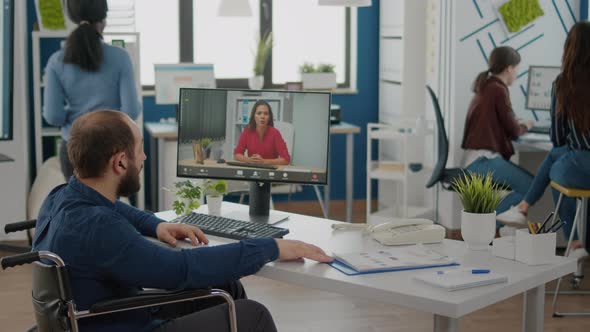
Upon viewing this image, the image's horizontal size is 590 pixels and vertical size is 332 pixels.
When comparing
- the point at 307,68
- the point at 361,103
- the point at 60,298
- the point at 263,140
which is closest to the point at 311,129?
the point at 263,140

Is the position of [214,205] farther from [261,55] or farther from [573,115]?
[261,55]

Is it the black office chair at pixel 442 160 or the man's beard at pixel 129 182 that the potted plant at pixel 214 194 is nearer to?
the man's beard at pixel 129 182


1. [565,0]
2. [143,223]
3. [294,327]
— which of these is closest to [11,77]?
[294,327]

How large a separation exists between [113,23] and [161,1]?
49 cm

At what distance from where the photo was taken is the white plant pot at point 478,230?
2.58m

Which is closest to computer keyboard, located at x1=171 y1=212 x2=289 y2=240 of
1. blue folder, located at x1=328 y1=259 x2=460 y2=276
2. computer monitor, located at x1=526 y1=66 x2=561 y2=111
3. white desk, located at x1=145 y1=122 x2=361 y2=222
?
blue folder, located at x1=328 y1=259 x2=460 y2=276

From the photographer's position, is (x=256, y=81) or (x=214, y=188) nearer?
(x=214, y=188)

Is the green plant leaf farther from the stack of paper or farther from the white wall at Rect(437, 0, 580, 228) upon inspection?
the stack of paper

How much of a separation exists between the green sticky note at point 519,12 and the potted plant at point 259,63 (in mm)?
1666

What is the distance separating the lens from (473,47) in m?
5.60

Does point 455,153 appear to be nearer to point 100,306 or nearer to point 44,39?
point 44,39

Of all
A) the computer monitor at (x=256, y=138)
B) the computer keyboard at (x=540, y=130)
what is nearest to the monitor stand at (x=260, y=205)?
the computer monitor at (x=256, y=138)

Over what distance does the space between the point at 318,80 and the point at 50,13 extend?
1856 mm

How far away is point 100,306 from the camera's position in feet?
6.99
